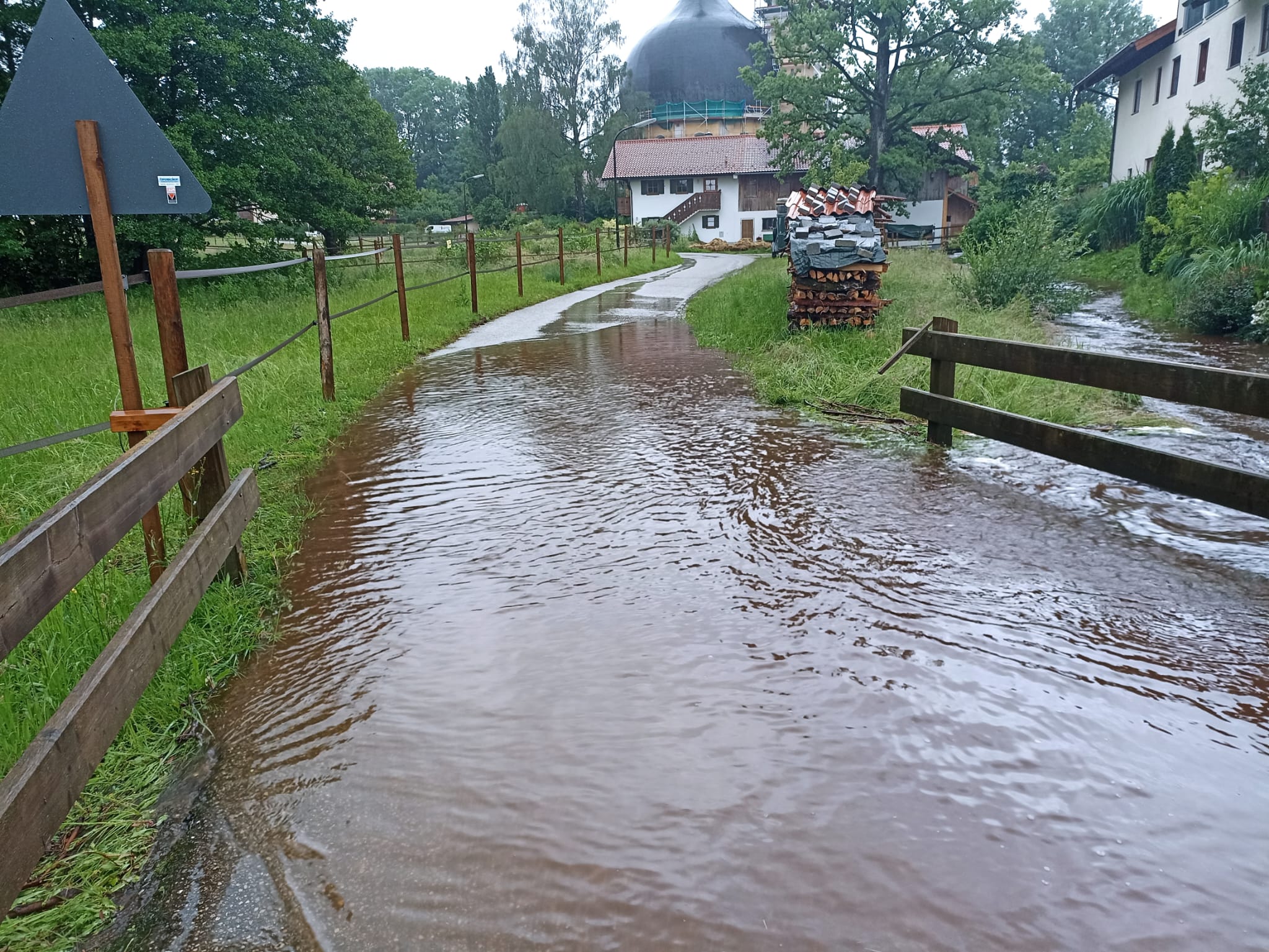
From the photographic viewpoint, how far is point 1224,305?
1553cm

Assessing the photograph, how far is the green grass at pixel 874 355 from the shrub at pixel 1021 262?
516 mm

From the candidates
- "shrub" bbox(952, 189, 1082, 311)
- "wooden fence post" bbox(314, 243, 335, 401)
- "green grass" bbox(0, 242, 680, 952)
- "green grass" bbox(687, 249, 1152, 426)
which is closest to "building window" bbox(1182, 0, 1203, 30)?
"green grass" bbox(687, 249, 1152, 426)

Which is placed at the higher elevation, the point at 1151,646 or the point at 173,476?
the point at 173,476

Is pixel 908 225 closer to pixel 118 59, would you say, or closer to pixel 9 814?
pixel 118 59

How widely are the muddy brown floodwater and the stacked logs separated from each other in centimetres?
590

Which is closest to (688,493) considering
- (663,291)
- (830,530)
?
(830,530)

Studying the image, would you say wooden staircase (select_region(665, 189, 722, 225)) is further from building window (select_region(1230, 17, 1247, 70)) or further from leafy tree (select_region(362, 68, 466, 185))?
building window (select_region(1230, 17, 1247, 70))

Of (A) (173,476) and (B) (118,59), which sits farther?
(B) (118,59)

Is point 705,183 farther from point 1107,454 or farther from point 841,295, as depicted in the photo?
point 1107,454

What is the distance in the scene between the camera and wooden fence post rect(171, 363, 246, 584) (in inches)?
169

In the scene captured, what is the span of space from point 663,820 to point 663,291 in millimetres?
20915

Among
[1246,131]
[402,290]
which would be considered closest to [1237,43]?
[1246,131]

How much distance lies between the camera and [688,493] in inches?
246

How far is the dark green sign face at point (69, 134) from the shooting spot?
3.78 m
